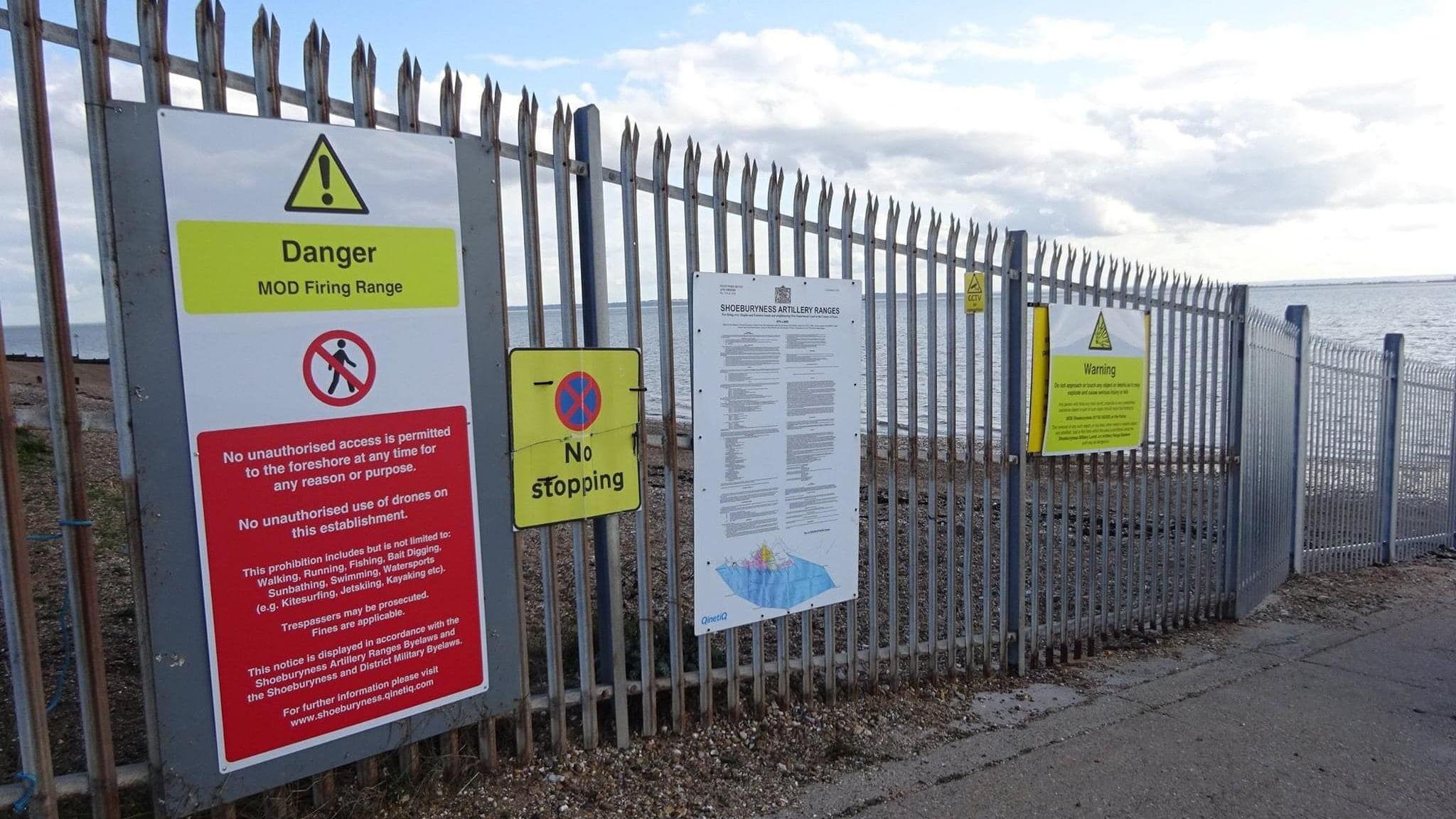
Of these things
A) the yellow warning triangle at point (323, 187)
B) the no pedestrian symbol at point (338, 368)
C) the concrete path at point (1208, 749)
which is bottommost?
the concrete path at point (1208, 749)

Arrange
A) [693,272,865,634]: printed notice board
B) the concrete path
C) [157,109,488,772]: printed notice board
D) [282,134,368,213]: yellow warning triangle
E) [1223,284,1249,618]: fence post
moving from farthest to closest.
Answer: [1223,284,1249,618]: fence post
[693,272,865,634]: printed notice board
the concrete path
[282,134,368,213]: yellow warning triangle
[157,109,488,772]: printed notice board

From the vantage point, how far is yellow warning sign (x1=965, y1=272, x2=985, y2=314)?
5145 millimetres

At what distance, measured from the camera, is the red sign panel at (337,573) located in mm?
2818

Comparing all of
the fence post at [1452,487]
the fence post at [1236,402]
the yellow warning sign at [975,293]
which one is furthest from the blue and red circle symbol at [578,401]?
the fence post at [1452,487]

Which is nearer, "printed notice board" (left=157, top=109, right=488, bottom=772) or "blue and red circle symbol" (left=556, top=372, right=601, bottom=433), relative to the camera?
"printed notice board" (left=157, top=109, right=488, bottom=772)

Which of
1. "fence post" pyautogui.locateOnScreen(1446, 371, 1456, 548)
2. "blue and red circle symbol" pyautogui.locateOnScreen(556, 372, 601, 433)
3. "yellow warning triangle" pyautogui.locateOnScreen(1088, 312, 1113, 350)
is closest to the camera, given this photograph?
"blue and red circle symbol" pyautogui.locateOnScreen(556, 372, 601, 433)

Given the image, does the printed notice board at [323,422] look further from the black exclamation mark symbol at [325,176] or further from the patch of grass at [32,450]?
the patch of grass at [32,450]

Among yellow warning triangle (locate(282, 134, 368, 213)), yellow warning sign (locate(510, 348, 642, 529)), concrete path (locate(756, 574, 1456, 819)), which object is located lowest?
concrete path (locate(756, 574, 1456, 819))

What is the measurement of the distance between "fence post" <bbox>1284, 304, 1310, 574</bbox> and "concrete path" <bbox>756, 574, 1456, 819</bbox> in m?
2.32

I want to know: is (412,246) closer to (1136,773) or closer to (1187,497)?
(1136,773)

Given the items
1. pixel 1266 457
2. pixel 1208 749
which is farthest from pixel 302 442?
pixel 1266 457

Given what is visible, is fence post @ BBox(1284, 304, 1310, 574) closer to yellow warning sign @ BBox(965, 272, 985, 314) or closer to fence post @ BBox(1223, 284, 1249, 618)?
fence post @ BBox(1223, 284, 1249, 618)

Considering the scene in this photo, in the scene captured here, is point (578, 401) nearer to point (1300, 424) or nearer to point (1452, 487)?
point (1300, 424)

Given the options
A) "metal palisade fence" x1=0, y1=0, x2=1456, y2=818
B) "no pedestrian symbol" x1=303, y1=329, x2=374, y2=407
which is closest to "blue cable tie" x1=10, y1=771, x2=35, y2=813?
"metal palisade fence" x1=0, y1=0, x2=1456, y2=818
